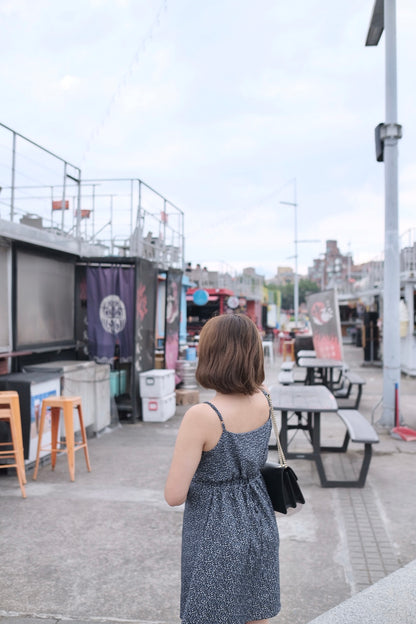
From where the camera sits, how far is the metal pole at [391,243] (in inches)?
339

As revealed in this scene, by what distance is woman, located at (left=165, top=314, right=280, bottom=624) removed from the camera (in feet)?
6.34

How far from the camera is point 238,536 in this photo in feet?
6.43

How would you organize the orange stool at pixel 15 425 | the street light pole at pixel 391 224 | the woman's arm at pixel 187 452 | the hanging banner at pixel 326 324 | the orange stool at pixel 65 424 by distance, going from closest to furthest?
the woman's arm at pixel 187 452 < the orange stool at pixel 15 425 < the orange stool at pixel 65 424 < the street light pole at pixel 391 224 < the hanging banner at pixel 326 324

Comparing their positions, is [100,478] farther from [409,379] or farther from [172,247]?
[409,379]

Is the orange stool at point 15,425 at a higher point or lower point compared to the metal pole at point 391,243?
lower

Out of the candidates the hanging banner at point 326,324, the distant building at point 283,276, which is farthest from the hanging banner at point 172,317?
the distant building at point 283,276

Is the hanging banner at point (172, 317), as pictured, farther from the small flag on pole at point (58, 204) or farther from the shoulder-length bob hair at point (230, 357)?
the shoulder-length bob hair at point (230, 357)

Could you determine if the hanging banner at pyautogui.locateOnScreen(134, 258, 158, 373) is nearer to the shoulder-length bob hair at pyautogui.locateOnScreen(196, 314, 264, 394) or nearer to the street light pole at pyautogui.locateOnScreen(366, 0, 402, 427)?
the street light pole at pyautogui.locateOnScreen(366, 0, 402, 427)

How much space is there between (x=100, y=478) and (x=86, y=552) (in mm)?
1926

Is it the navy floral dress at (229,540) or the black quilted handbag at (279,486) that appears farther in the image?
the black quilted handbag at (279,486)

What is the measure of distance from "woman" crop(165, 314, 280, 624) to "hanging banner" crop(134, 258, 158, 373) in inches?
279

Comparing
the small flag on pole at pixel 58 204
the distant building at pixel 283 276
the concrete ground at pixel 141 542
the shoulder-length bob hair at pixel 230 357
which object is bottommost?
the concrete ground at pixel 141 542

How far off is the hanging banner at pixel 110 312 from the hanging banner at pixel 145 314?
12 centimetres

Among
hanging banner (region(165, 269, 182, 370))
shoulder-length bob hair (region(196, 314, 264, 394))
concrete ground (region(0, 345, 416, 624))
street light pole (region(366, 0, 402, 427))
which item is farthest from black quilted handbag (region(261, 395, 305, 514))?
hanging banner (region(165, 269, 182, 370))
